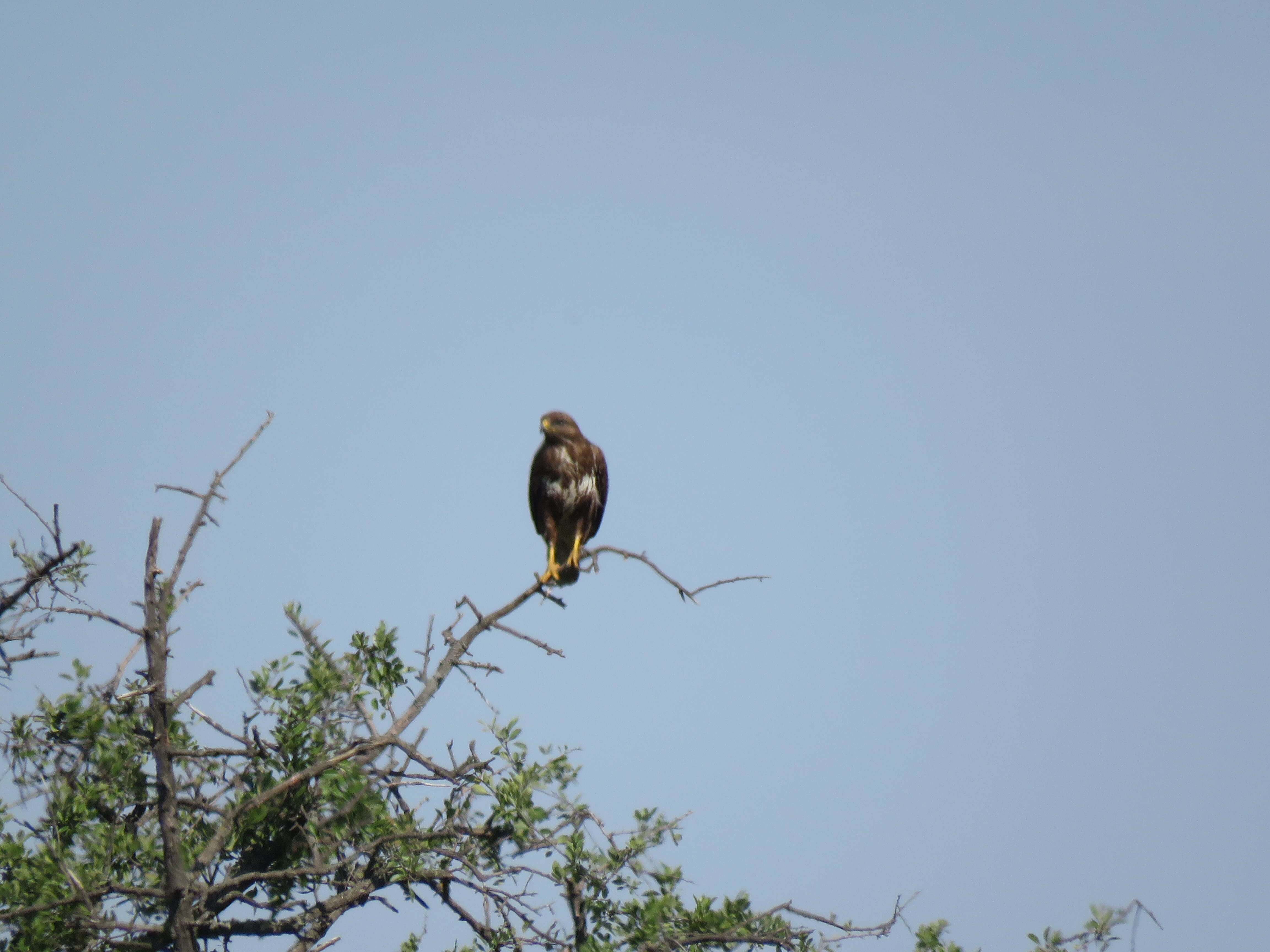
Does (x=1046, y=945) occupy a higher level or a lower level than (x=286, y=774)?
lower

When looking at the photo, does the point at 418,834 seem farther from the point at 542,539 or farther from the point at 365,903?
the point at 542,539

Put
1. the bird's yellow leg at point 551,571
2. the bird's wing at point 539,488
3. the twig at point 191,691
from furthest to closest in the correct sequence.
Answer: the bird's wing at point 539,488
the bird's yellow leg at point 551,571
the twig at point 191,691

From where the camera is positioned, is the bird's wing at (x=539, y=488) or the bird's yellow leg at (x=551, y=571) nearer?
the bird's yellow leg at (x=551, y=571)

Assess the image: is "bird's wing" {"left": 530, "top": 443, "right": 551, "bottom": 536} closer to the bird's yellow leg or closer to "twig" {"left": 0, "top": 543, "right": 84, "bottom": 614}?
the bird's yellow leg

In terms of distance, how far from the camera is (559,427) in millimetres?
8383

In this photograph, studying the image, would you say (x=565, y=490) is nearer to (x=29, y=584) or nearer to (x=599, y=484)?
(x=599, y=484)

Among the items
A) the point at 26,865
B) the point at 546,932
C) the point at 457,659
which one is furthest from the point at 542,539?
the point at 26,865

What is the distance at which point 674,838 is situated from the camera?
5.05 metres

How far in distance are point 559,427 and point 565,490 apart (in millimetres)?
522

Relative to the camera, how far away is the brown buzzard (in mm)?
8195

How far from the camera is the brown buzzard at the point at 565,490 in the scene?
8.20m

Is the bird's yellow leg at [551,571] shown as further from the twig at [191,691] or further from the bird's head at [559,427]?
the twig at [191,691]

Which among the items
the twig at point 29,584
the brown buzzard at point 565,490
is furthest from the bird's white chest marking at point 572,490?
the twig at point 29,584

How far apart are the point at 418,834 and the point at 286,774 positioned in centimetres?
70
